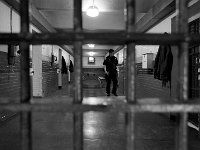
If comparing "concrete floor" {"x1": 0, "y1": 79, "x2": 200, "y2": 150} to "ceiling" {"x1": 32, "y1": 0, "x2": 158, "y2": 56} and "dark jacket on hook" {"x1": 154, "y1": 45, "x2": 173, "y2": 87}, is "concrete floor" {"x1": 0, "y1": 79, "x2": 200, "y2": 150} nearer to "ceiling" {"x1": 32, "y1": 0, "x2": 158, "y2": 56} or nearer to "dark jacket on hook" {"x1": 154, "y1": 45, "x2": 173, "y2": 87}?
"dark jacket on hook" {"x1": 154, "y1": 45, "x2": 173, "y2": 87}

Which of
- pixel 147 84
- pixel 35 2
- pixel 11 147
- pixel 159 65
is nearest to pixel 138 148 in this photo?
pixel 11 147

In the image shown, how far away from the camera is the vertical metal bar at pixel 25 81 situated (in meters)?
0.90

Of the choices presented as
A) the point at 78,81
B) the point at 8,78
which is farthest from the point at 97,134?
the point at 78,81

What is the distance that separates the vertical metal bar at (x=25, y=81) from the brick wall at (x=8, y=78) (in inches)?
120

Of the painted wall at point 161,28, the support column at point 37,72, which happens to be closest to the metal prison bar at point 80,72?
the painted wall at point 161,28

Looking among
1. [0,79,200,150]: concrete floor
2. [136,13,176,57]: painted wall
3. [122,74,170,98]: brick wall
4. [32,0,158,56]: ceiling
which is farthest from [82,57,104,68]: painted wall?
[0,79,200,150]: concrete floor

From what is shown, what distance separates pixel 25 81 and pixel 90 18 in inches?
262

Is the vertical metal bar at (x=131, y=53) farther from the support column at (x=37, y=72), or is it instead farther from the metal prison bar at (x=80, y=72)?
the support column at (x=37, y=72)

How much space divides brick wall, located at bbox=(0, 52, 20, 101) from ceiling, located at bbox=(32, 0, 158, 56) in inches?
77.2

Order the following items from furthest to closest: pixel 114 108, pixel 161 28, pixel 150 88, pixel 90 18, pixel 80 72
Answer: pixel 90 18 < pixel 150 88 < pixel 161 28 < pixel 80 72 < pixel 114 108

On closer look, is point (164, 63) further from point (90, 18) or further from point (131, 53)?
point (90, 18)

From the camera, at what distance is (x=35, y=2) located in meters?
5.27

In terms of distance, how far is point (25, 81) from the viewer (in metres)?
0.93

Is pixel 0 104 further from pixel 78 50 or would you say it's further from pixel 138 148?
pixel 138 148
